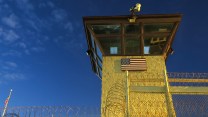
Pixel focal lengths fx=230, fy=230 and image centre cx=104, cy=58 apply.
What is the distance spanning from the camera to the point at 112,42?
18.8m

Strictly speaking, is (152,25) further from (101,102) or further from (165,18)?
(101,102)

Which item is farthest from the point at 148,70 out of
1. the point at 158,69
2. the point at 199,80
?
the point at 199,80

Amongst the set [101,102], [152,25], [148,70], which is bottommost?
[101,102]

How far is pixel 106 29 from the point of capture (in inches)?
714

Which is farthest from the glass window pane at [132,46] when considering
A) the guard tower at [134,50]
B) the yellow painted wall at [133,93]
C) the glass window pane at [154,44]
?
the yellow painted wall at [133,93]

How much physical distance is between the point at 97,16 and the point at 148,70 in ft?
19.2

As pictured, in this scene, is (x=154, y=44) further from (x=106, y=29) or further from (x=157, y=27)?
(x=106, y=29)

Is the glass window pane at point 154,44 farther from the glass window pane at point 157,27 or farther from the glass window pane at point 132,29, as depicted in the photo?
the glass window pane at point 132,29

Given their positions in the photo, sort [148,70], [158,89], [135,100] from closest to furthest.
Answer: [158,89] < [135,100] < [148,70]

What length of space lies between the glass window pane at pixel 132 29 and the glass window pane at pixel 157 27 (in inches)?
24.5

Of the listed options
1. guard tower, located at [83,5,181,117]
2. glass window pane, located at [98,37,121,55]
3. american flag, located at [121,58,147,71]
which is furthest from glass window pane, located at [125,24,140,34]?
american flag, located at [121,58,147,71]

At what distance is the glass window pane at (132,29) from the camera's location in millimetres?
17948

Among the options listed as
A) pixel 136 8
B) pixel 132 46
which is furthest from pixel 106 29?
pixel 136 8

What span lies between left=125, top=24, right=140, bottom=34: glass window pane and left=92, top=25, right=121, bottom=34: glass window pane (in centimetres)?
63
